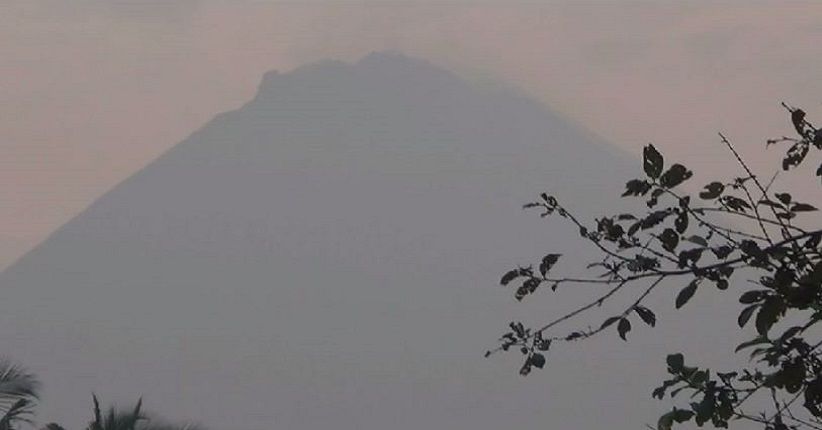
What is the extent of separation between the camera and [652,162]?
3646 mm

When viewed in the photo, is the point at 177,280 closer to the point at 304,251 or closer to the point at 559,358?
the point at 304,251

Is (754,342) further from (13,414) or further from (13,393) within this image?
(13,414)

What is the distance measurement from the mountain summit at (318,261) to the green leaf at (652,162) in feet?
386

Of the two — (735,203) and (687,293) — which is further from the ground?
(735,203)

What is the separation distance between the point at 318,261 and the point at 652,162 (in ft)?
466

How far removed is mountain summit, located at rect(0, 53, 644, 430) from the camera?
131 metres

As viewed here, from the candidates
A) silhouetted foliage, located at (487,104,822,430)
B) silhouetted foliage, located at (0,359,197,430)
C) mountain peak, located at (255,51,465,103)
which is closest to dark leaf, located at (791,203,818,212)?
silhouetted foliage, located at (487,104,822,430)

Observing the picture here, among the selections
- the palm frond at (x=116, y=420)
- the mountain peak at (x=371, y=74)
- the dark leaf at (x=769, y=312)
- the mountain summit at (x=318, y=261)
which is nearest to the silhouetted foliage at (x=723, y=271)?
the dark leaf at (x=769, y=312)

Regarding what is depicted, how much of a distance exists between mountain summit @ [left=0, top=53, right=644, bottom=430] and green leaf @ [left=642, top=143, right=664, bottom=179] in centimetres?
11759

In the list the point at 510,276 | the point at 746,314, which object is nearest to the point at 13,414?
the point at 510,276

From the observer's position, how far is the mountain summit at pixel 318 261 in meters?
131

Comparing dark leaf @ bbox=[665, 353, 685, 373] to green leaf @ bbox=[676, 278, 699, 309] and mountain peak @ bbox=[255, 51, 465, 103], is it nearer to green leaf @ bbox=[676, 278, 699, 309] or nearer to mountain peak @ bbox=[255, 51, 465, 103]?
green leaf @ bbox=[676, 278, 699, 309]

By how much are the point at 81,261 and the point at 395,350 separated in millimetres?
28675

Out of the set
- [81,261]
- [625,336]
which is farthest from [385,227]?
[625,336]
